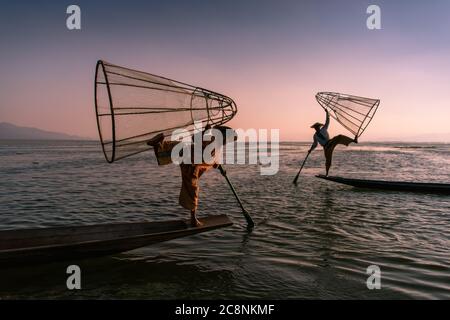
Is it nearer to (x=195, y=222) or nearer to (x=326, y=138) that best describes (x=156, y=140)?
(x=195, y=222)

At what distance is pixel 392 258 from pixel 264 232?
291 centimetres

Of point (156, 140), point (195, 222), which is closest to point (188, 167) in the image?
→ point (156, 140)

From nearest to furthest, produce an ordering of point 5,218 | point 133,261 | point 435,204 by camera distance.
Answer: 1. point 133,261
2. point 5,218
3. point 435,204

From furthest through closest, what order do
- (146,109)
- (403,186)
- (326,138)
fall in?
(326,138) < (403,186) < (146,109)

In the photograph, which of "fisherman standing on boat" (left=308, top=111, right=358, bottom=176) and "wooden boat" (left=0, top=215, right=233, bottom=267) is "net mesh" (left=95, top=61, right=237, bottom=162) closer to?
"wooden boat" (left=0, top=215, right=233, bottom=267)

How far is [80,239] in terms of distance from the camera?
6730 mm

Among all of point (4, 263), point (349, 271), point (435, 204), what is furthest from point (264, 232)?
point (435, 204)

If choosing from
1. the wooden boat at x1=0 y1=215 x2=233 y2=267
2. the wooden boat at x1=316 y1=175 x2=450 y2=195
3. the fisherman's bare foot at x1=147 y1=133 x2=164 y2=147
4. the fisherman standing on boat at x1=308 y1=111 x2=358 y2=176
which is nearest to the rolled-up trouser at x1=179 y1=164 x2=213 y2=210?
the wooden boat at x1=0 y1=215 x2=233 y2=267

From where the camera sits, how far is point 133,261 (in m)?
6.74

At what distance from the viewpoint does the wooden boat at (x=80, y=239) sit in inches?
215

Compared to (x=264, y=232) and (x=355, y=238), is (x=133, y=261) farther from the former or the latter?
(x=355, y=238)

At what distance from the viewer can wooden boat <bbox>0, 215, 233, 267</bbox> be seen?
215 inches

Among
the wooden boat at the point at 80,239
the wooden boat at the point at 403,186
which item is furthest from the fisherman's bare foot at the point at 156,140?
the wooden boat at the point at 403,186
